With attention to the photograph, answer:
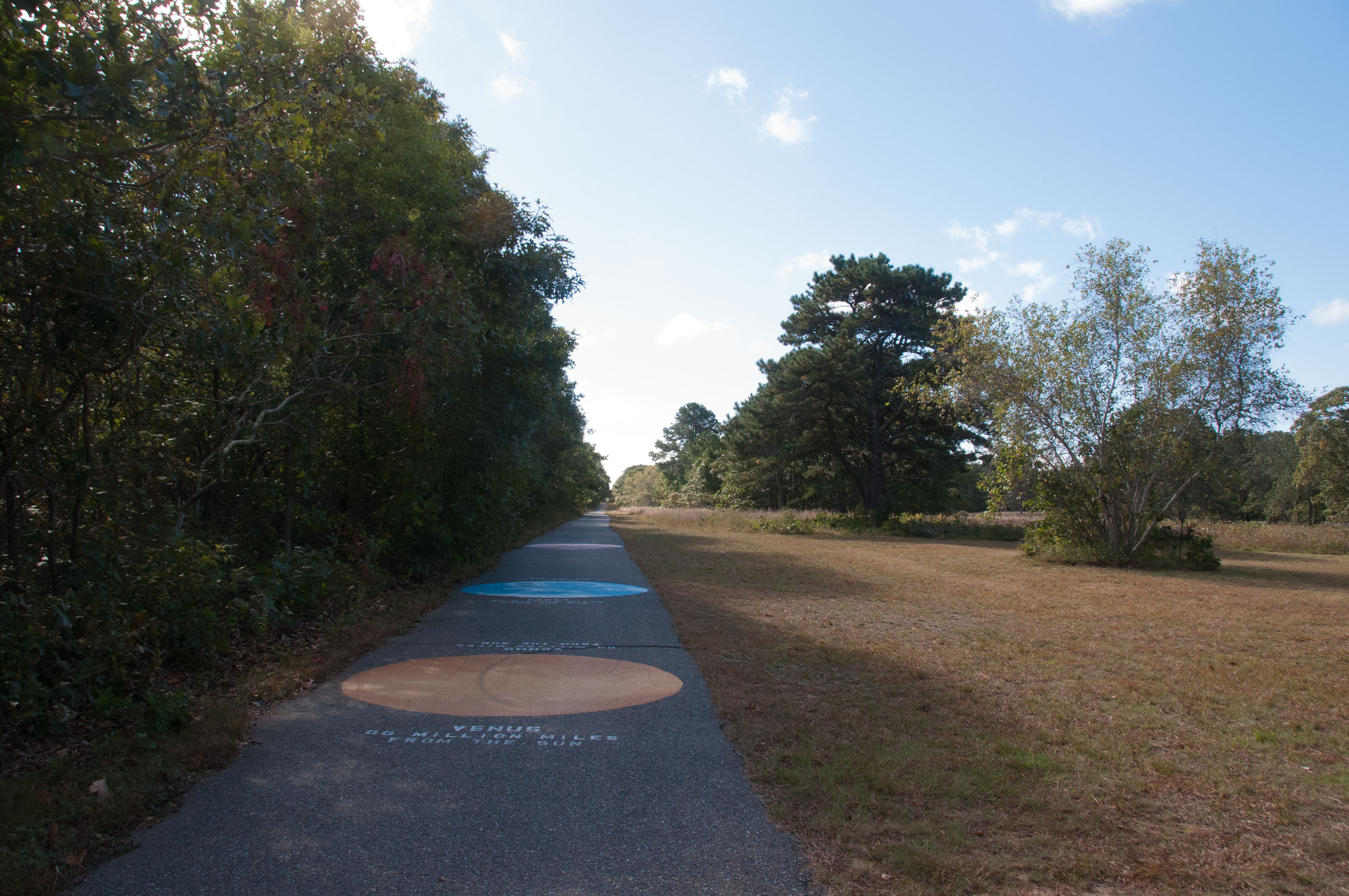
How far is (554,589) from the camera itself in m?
11.2

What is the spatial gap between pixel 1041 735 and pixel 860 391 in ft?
84.8

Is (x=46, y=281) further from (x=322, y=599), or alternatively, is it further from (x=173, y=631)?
(x=322, y=599)

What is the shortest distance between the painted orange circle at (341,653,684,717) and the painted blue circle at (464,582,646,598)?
12.9 feet

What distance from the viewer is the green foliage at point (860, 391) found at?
28797mm

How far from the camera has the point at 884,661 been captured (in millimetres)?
6520

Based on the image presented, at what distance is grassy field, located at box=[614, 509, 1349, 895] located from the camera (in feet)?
9.61

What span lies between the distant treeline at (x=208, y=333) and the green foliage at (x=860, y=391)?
20.2m

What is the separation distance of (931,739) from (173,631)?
5.18 m

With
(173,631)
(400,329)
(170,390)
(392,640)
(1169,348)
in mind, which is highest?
(1169,348)

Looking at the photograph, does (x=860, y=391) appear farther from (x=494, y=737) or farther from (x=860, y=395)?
(x=494, y=737)

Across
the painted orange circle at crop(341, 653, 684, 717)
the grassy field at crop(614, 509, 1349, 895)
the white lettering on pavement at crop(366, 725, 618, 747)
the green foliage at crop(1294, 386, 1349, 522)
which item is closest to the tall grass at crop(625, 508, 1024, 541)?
the grassy field at crop(614, 509, 1349, 895)

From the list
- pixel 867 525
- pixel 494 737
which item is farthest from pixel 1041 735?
pixel 867 525

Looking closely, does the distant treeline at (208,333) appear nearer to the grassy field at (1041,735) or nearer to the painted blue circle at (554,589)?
the painted blue circle at (554,589)

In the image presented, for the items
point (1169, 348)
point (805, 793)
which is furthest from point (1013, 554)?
point (805, 793)
